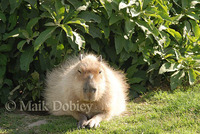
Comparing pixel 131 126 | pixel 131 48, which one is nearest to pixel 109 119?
pixel 131 126

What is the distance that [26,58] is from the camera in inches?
195

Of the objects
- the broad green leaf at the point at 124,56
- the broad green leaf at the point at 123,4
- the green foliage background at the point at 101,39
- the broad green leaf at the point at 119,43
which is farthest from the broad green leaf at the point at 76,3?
the broad green leaf at the point at 124,56

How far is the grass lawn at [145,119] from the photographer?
410 centimetres

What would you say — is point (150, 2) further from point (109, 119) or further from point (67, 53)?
point (109, 119)

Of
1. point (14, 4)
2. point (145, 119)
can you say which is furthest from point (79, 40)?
point (145, 119)

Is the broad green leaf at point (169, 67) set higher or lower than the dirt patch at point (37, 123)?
higher

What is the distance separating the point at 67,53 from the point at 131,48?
1.14m

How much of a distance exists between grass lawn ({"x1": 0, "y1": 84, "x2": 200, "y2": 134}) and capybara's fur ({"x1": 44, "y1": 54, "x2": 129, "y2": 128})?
0.15 metres

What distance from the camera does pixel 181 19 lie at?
6.15 m

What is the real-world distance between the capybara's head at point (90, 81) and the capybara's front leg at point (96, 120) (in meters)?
0.30

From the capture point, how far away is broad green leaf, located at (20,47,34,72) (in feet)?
16.0

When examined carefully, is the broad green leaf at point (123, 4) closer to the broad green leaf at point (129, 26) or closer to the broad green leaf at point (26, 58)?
the broad green leaf at point (129, 26)

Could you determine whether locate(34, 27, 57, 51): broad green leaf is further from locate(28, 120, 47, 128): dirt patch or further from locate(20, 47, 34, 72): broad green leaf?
locate(28, 120, 47, 128): dirt patch

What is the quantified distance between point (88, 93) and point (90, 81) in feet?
0.54
